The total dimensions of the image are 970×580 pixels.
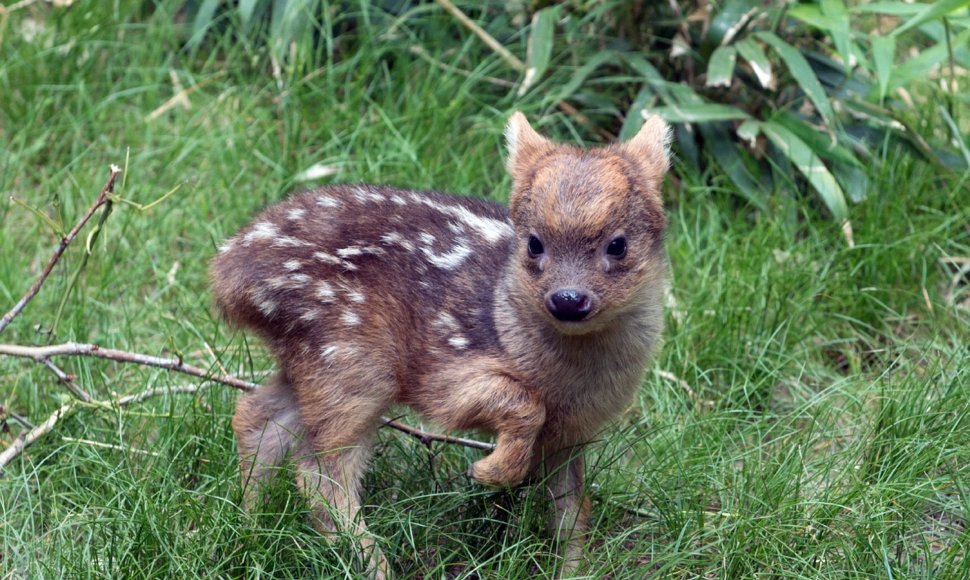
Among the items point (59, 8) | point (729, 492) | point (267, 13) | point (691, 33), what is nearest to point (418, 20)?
point (267, 13)

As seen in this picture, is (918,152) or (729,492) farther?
(918,152)

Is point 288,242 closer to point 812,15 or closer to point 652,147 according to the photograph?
point 652,147

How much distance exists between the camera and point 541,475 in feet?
14.1

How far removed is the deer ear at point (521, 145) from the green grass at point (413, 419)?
3.25 feet

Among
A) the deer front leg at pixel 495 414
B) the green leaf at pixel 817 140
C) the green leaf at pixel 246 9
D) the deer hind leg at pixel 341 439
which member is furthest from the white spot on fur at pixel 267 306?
the green leaf at pixel 817 140

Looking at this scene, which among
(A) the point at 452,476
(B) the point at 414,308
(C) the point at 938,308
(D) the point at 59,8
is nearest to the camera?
(B) the point at 414,308

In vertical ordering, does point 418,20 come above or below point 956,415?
above

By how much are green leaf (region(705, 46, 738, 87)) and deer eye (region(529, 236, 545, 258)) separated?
2.35m

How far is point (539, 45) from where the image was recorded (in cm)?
632

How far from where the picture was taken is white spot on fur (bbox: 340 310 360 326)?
4135mm

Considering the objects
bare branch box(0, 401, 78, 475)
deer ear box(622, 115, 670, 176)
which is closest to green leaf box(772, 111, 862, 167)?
deer ear box(622, 115, 670, 176)

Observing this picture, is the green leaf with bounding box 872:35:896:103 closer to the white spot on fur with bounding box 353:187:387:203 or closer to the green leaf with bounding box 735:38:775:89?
the green leaf with bounding box 735:38:775:89

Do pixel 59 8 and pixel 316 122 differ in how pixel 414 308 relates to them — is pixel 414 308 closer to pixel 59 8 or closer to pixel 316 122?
pixel 316 122

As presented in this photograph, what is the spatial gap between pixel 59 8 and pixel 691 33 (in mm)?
3115
